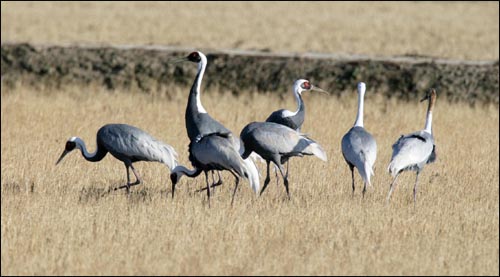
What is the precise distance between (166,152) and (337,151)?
4210 millimetres

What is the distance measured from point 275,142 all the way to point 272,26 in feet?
A: 90.5

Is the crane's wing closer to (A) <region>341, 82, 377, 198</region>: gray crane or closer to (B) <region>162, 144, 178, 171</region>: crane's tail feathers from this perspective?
(B) <region>162, 144, 178, 171</region>: crane's tail feathers

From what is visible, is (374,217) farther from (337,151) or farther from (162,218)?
(337,151)

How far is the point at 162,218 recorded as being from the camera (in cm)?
982

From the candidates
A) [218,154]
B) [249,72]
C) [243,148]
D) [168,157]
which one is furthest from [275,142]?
[249,72]

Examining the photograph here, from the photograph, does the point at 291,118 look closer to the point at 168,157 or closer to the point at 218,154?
the point at 168,157

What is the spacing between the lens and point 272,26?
38.5m

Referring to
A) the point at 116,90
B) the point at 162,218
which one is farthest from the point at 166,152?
the point at 116,90

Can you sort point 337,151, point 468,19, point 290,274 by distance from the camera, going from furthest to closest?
point 468,19, point 337,151, point 290,274

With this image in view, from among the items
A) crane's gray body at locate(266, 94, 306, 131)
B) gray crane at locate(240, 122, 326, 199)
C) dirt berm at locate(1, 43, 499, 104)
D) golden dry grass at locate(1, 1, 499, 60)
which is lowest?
gray crane at locate(240, 122, 326, 199)

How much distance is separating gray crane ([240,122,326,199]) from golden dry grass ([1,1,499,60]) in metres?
16.1

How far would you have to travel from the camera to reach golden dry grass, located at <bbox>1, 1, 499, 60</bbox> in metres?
30.6

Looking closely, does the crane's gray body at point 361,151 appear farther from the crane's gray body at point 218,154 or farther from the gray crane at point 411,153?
the crane's gray body at point 218,154

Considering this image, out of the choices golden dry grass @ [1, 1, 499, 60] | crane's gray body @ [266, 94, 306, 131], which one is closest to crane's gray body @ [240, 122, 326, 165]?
crane's gray body @ [266, 94, 306, 131]
